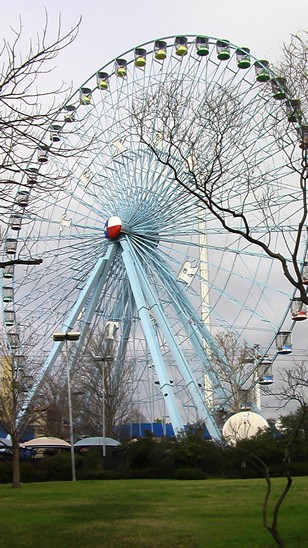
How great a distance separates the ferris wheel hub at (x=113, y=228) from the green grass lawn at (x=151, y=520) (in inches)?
637

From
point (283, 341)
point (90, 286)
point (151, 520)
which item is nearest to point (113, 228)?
point (90, 286)

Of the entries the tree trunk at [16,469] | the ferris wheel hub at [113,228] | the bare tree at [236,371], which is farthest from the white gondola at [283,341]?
the tree trunk at [16,469]

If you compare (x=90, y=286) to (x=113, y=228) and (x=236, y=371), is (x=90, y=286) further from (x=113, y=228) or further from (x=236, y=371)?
(x=236, y=371)

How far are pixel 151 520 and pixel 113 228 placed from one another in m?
22.0

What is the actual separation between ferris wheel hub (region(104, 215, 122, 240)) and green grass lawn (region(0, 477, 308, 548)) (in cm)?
1619

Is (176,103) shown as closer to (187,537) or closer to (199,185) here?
(199,185)

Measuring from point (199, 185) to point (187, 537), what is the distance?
223 inches

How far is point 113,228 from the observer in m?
34.0

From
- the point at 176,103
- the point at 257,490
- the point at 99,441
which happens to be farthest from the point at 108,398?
the point at 176,103

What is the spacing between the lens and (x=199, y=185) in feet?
42.2

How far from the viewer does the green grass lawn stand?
35.1 feet

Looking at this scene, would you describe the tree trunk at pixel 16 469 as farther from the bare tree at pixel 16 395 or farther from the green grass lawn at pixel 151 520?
the green grass lawn at pixel 151 520

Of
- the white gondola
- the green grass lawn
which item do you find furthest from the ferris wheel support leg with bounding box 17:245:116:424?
the green grass lawn

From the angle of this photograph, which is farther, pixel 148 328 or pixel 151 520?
pixel 148 328
